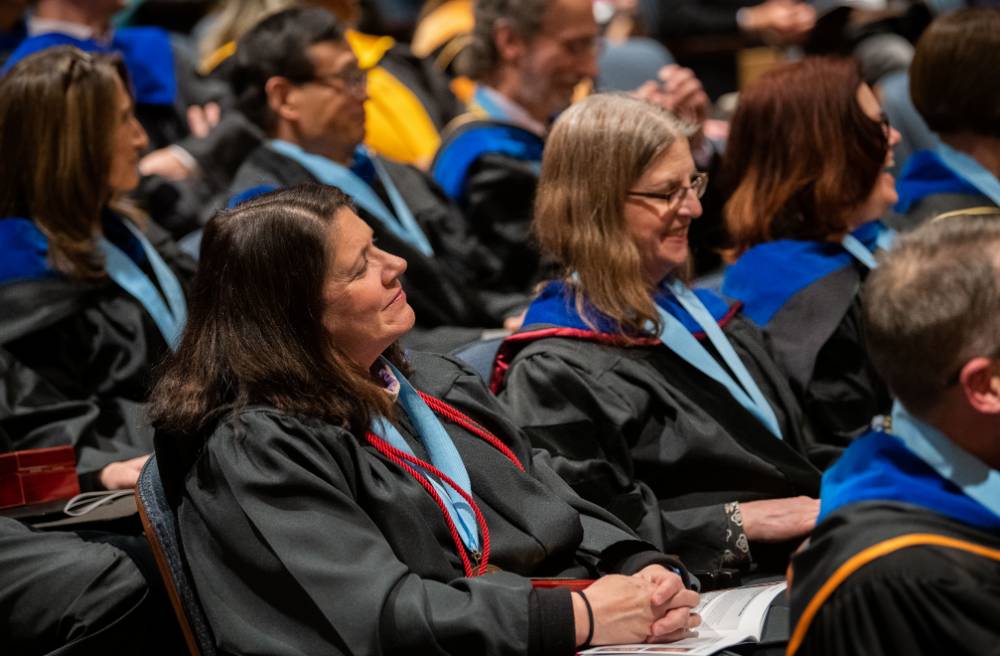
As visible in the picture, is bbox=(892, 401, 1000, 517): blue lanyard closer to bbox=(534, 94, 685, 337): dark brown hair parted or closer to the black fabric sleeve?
the black fabric sleeve

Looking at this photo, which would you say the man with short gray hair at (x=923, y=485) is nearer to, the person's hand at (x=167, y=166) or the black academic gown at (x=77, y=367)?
the black academic gown at (x=77, y=367)

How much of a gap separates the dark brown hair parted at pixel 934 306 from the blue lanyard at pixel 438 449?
0.81 m

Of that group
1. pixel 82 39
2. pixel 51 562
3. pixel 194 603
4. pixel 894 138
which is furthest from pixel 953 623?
pixel 82 39

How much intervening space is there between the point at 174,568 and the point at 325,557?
11.2 inches

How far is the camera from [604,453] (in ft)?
9.43

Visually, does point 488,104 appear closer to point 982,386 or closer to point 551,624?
point 551,624

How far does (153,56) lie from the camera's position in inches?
190

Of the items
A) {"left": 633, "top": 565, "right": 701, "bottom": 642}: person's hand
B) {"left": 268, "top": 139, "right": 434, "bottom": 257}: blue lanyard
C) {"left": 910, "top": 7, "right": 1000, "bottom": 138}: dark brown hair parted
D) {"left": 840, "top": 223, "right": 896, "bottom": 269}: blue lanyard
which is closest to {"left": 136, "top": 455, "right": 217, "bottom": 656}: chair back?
{"left": 633, "top": 565, "right": 701, "bottom": 642}: person's hand

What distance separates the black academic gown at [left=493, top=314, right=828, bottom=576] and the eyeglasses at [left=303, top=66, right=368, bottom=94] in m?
1.39

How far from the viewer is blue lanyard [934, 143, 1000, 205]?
12.3ft

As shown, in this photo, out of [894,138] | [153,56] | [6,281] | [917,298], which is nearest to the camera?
[917,298]

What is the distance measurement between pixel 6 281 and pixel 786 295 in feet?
6.16

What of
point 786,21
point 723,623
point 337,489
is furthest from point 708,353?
point 786,21

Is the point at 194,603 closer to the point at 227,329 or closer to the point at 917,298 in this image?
the point at 227,329
